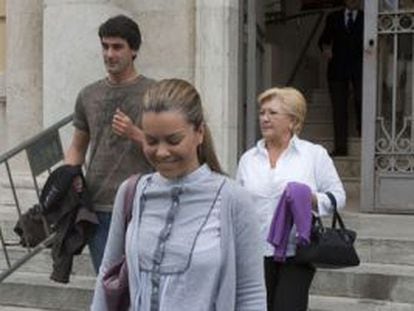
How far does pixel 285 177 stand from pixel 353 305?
178 centimetres

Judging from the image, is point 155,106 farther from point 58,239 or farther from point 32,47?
point 32,47

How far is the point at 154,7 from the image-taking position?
7.51m

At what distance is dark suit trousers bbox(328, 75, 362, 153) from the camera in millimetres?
9766

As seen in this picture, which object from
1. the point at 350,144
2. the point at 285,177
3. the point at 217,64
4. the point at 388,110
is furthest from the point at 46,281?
the point at 350,144

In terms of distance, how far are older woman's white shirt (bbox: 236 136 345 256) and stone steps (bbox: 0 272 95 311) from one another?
2.12 m

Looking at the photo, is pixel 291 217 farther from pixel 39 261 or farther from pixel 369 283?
pixel 39 261

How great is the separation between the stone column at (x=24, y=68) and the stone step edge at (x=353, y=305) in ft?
9.96

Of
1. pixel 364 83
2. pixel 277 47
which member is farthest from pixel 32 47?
pixel 277 47

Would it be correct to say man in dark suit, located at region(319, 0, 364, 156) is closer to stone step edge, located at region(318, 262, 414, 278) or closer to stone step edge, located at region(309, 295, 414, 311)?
stone step edge, located at region(318, 262, 414, 278)

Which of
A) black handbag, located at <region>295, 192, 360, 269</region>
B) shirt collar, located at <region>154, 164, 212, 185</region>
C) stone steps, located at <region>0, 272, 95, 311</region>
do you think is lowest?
stone steps, located at <region>0, 272, 95, 311</region>

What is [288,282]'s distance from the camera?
423 cm

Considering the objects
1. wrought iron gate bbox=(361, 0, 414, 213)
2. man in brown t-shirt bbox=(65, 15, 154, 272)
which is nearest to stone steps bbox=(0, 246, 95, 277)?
man in brown t-shirt bbox=(65, 15, 154, 272)

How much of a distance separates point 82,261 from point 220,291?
411 centimetres

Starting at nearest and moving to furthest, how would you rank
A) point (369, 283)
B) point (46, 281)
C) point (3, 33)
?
point (369, 283) < point (46, 281) < point (3, 33)
